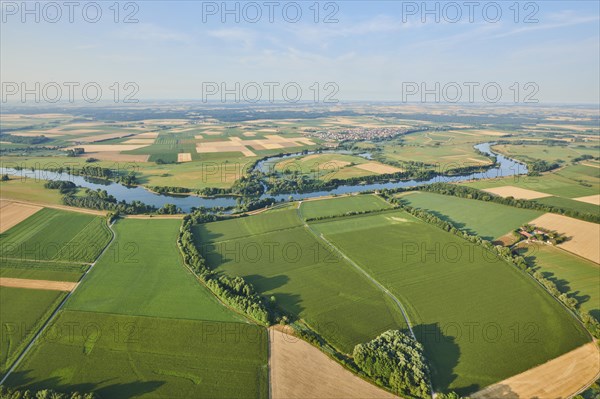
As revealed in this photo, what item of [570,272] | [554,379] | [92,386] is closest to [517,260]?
[570,272]

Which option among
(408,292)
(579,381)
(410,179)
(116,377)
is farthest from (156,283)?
(410,179)

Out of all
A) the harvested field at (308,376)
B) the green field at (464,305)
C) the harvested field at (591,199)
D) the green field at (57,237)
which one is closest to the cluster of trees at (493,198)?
the harvested field at (591,199)

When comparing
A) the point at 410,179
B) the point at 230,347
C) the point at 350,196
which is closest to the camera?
the point at 230,347

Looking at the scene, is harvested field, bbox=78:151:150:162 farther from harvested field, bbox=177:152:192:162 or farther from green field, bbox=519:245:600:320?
green field, bbox=519:245:600:320

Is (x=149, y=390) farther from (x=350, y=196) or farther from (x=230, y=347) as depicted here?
(x=350, y=196)

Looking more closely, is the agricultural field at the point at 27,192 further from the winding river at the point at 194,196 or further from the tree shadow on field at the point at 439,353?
the tree shadow on field at the point at 439,353

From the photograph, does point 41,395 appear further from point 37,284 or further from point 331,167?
point 331,167

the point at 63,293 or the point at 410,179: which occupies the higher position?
the point at 410,179
